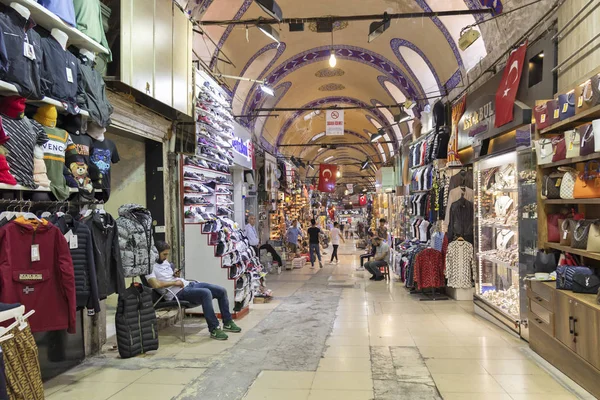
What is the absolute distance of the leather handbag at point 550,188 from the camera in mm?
4309

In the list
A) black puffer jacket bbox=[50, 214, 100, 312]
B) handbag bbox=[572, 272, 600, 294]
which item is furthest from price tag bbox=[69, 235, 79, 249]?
handbag bbox=[572, 272, 600, 294]

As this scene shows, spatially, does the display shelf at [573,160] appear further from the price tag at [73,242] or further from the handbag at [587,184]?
the price tag at [73,242]

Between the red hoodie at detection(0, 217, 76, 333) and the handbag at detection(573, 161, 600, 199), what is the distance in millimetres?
4181

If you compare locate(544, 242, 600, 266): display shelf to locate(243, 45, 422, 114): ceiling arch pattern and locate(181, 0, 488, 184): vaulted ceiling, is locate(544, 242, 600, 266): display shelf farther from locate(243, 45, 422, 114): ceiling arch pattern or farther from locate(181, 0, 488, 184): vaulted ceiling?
locate(243, 45, 422, 114): ceiling arch pattern

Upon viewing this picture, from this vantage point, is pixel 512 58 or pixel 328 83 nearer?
pixel 512 58

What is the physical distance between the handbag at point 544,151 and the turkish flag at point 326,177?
15.3 meters

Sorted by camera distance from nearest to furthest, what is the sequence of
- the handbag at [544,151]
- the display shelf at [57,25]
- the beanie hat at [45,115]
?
1. the display shelf at [57,25]
2. the beanie hat at [45,115]
3. the handbag at [544,151]

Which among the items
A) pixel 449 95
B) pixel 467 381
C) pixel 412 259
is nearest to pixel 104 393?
pixel 467 381

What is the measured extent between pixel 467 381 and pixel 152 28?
15.4 ft

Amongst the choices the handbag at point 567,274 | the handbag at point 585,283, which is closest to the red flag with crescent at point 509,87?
the handbag at point 567,274

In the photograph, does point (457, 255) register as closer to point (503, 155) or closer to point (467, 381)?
point (503, 155)

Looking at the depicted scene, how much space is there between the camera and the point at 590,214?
4398mm

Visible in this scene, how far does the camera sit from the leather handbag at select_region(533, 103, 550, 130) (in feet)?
14.4

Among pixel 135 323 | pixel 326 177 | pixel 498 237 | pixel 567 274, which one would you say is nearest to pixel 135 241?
pixel 135 323
